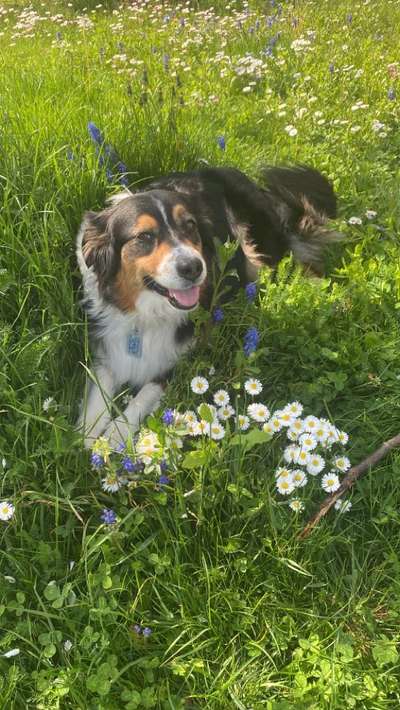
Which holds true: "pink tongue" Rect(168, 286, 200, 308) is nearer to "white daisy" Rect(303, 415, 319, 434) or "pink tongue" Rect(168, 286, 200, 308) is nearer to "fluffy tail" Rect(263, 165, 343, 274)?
"white daisy" Rect(303, 415, 319, 434)

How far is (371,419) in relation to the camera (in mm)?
2348

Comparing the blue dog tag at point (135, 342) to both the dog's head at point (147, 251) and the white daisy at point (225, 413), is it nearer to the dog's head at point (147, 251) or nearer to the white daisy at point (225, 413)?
the dog's head at point (147, 251)

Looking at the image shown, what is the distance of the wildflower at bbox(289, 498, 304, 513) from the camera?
195cm

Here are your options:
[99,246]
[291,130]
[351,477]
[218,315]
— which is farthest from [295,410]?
[291,130]

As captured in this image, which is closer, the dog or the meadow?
the meadow

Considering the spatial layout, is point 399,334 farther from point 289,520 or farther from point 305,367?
point 289,520

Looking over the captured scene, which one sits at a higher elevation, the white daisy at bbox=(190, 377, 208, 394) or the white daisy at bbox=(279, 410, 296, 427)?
the white daisy at bbox=(190, 377, 208, 394)

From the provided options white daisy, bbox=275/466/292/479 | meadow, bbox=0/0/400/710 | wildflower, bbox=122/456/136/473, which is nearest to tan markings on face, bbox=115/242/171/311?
meadow, bbox=0/0/400/710

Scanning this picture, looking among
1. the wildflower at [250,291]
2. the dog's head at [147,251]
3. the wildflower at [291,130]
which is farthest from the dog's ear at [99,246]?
the wildflower at [291,130]

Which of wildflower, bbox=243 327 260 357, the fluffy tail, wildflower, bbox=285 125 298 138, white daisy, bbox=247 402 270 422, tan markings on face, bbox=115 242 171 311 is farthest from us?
wildflower, bbox=285 125 298 138

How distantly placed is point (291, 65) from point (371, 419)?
3889 mm

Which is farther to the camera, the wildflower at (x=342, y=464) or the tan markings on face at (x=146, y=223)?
the tan markings on face at (x=146, y=223)

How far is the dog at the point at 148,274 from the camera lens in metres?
2.47

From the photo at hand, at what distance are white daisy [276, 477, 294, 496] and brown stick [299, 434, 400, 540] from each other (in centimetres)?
13
